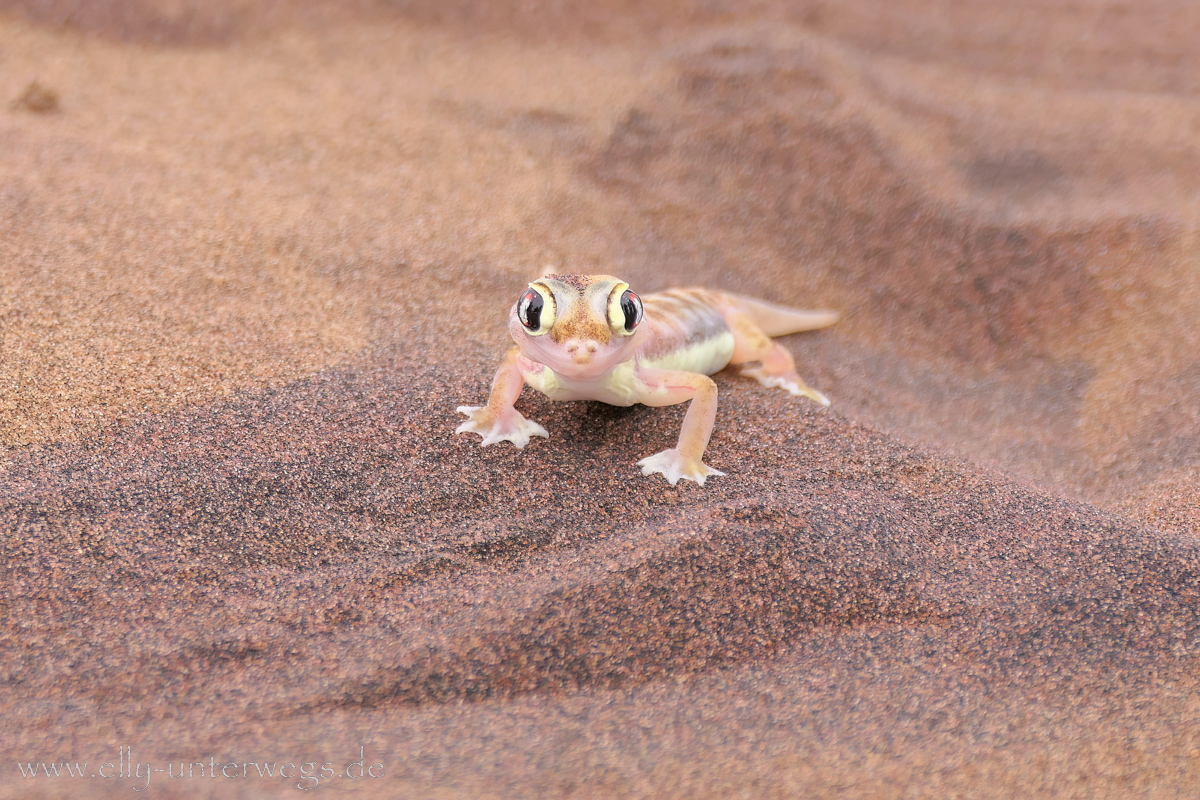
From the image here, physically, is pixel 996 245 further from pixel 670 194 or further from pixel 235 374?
pixel 235 374

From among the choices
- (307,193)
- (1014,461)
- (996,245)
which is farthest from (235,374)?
(996,245)

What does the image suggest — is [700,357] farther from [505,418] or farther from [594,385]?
[505,418]

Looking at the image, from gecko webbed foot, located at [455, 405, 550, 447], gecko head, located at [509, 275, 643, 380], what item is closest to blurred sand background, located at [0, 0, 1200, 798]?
gecko webbed foot, located at [455, 405, 550, 447]

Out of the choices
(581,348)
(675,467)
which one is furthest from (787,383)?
(581,348)

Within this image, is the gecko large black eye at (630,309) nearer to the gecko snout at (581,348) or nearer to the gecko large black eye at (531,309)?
the gecko snout at (581,348)

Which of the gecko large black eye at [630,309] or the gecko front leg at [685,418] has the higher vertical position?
the gecko large black eye at [630,309]

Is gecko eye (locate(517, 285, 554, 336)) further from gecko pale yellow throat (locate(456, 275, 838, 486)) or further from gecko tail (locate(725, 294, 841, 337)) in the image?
gecko tail (locate(725, 294, 841, 337))

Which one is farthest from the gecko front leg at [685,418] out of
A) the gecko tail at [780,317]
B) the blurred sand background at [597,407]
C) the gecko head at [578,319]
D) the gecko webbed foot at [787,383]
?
the gecko tail at [780,317]
